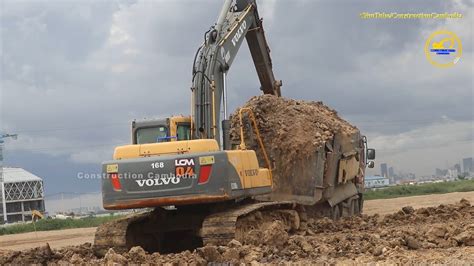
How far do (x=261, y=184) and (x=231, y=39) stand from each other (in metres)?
3.27

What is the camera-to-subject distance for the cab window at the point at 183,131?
12417 mm

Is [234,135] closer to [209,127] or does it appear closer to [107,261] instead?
[209,127]

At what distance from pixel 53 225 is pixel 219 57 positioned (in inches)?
851

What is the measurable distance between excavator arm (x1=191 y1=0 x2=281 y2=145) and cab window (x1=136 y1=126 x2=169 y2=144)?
0.56 meters

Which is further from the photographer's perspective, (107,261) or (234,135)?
(234,135)

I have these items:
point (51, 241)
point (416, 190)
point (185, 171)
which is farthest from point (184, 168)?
point (416, 190)

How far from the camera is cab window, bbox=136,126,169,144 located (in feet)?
40.7

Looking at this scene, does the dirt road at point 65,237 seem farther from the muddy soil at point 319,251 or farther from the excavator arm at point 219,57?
the muddy soil at point 319,251

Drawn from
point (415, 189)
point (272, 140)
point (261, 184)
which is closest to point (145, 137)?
point (261, 184)

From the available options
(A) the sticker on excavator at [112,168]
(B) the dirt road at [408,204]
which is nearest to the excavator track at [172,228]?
(A) the sticker on excavator at [112,168]

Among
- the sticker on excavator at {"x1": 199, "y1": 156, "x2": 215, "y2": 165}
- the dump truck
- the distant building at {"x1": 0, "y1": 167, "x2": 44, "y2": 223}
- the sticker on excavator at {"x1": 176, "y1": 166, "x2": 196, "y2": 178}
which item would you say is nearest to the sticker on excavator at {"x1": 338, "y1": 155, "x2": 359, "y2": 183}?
the dump truck

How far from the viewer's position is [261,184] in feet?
42.1

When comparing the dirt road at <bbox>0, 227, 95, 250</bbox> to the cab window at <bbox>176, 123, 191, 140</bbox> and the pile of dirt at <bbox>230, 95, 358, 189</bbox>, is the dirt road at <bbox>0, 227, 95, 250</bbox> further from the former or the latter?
the cab window at <bbox>176, 123, 191, 140</bbox>

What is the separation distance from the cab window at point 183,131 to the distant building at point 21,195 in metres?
44.2
